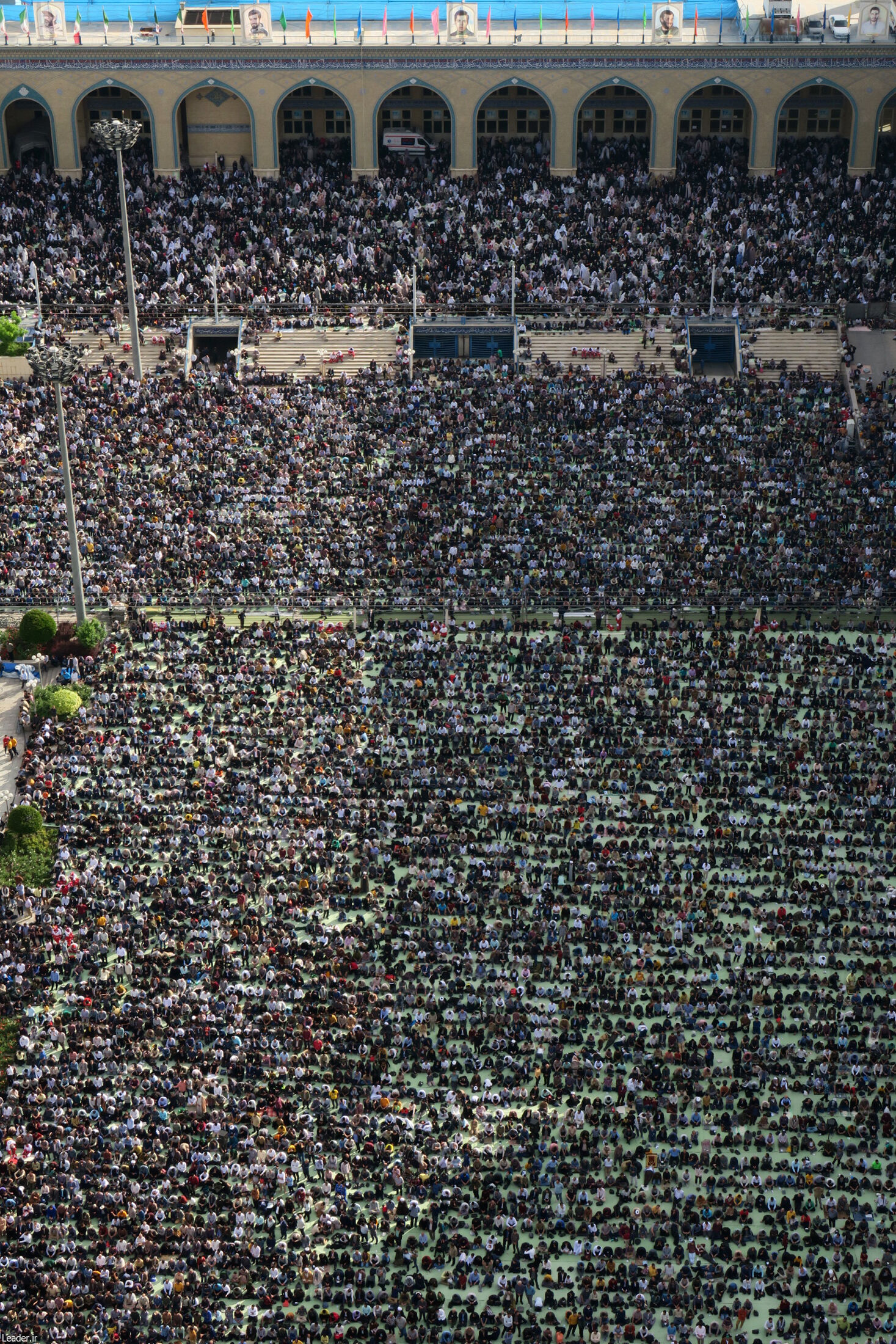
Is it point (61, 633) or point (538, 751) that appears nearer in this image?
point (538, 751)

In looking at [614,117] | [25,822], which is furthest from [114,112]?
[25,822]

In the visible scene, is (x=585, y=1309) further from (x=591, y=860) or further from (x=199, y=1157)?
(x=591, y=860)

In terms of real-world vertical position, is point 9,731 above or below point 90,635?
below

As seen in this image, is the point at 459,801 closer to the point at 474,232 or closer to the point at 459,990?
the point at 459,990

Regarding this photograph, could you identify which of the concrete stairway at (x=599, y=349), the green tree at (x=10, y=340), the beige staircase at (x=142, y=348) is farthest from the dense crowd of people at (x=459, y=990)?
the green tree at (x=10, y=340)

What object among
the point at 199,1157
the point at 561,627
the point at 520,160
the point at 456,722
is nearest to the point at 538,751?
the point at 456,722

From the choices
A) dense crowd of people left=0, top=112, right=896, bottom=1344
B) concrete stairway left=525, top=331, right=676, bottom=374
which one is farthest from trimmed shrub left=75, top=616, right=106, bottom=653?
concrete stairway left=525, top=331, right=676, bottom=374
